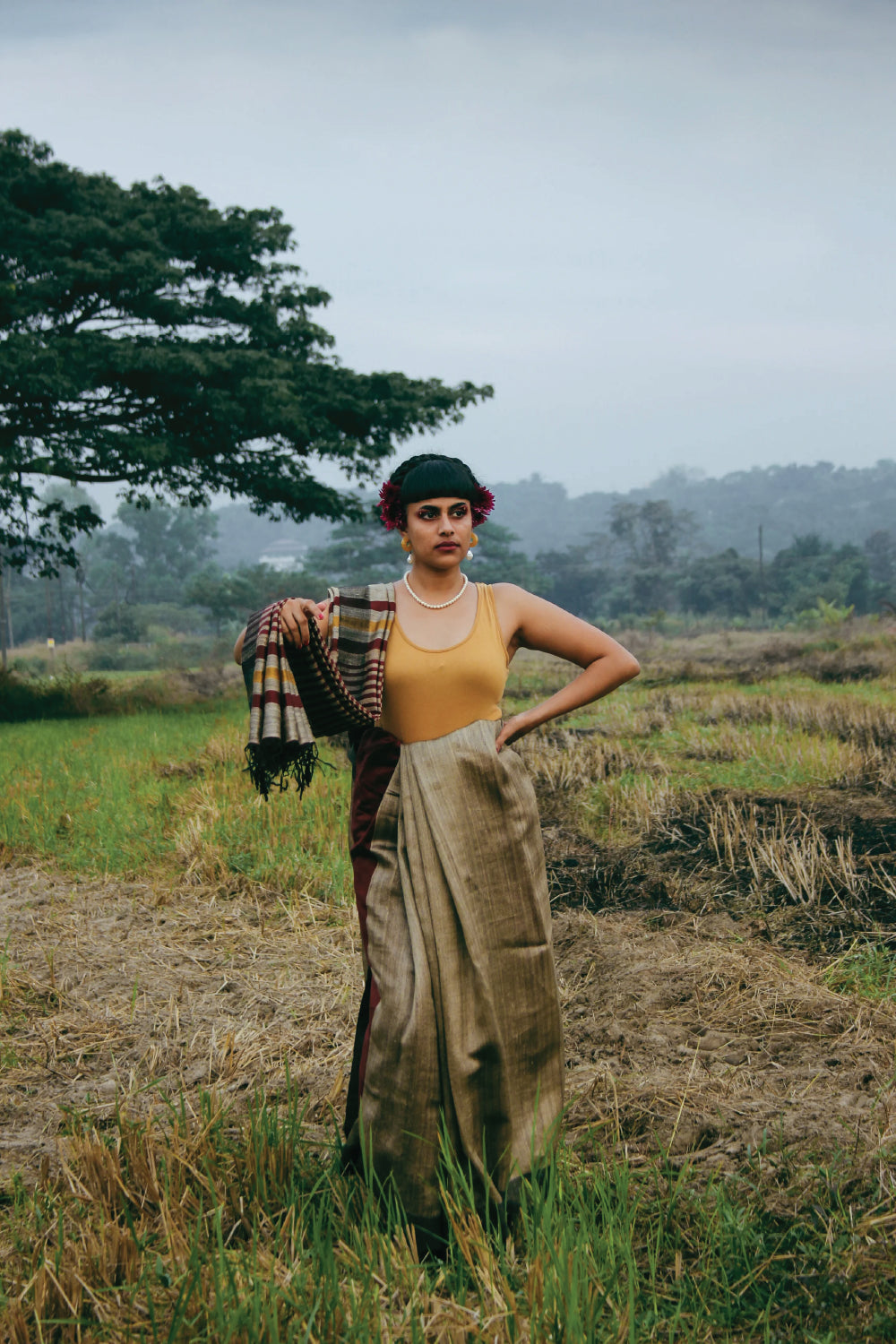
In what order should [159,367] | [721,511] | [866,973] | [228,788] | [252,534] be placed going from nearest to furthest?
[866,973] → [228,788] → [159,367] → [721,511] → [252,534]

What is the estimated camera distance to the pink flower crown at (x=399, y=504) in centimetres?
255

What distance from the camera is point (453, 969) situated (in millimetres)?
2221

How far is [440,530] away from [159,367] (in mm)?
12007

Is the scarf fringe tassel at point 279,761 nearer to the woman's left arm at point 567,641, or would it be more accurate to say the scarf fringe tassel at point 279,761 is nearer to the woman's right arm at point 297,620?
the woman's right arm at point 297,620

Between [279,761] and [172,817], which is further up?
[279,761]

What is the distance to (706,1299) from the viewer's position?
212 centimetres

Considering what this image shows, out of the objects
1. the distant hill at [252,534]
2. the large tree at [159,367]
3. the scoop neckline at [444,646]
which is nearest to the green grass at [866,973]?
the scoop neckline at [444,646]

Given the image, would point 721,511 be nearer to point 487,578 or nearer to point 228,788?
point 487,578

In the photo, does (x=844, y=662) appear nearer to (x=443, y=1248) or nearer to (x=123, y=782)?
(x=123, y=782)

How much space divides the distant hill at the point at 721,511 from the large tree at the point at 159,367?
76.2 metres

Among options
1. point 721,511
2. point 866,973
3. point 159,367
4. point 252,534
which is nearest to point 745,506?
point 721,511

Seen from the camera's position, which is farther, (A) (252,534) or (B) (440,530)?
(A) (252,534)

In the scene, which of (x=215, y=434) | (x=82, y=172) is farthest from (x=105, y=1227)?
(x=82, y=172)

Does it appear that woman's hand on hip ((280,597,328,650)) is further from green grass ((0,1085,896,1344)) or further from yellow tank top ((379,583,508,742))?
green grass ((0,1085,896,1344))
